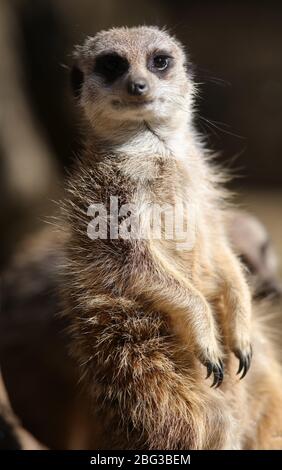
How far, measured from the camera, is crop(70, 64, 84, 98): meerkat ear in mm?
2762

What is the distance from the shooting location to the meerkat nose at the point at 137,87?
8.07 ft

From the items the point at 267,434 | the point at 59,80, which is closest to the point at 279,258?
the point at 59,80

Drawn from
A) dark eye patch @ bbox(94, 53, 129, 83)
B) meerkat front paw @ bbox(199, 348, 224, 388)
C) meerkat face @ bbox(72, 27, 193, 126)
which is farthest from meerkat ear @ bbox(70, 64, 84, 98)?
meerkat front paw @ bbox(199, 348, 224, 388)

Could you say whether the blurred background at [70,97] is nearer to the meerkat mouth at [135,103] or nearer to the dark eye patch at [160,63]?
the dark eye patch at [160,63]

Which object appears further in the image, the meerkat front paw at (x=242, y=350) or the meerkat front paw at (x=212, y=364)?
the meerkat front paw at (x=242, y=350)

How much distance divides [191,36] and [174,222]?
5572 millimetres

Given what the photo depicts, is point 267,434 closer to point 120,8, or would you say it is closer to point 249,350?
point 249,350

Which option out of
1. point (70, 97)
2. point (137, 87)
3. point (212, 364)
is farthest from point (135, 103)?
A: point (70, 97)

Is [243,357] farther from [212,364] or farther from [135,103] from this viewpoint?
[135,103]

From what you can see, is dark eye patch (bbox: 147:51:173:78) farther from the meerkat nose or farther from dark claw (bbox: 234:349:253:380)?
dark claw (bbox: 234:349:253:380)

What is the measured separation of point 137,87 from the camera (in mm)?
2461

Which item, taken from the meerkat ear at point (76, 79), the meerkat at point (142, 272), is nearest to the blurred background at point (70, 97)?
the meerkat ear at point (76, 79)

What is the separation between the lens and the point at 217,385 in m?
2.60
